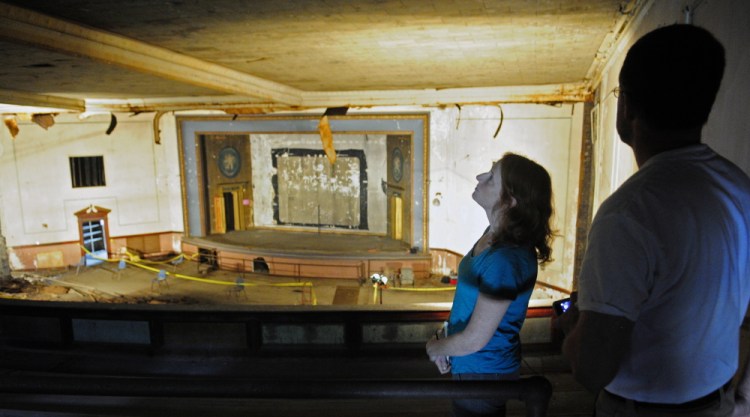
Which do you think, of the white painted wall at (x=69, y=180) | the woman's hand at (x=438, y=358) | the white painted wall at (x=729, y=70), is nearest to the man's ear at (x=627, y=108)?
the white painted wall at (x=729, y=70)

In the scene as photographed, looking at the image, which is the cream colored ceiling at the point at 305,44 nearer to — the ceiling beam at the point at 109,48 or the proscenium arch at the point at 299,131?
the ceiling beam at the point at 109,48

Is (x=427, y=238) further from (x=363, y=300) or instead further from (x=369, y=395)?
(x=369, y=395)

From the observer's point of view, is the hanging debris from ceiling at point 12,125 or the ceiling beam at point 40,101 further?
the hanging debris from ceiling at point 12,125

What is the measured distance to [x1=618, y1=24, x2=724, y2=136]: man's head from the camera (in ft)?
3.50

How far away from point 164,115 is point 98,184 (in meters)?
2.78

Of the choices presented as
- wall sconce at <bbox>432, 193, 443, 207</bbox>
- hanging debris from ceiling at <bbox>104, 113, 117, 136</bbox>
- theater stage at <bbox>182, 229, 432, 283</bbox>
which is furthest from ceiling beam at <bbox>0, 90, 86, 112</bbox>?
wall sconce at <bbox>432, 193, 443, 207</bbox>

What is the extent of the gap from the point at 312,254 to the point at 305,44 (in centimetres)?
693

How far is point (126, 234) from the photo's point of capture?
13711 millimetres

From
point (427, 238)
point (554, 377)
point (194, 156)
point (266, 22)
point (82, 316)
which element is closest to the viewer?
point (554, 377)

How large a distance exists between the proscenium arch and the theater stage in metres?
0.55

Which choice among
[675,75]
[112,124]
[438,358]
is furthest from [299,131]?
[675,75]

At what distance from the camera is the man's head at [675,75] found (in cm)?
107

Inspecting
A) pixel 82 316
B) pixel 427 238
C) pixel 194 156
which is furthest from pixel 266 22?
pixel 194 156

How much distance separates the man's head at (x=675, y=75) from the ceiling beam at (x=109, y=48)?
4604 millimetres
